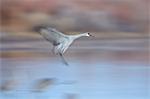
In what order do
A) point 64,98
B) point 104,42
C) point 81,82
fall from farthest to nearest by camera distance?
point 104,42 < point 81,82 < point 64,98

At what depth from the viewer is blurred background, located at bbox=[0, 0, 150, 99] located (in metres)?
2.51

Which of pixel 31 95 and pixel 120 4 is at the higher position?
pixel 120 4

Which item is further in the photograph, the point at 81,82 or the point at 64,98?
the point at 81,82

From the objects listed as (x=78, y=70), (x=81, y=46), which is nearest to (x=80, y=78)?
(x=78, y=70)

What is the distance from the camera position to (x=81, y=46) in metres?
2.68

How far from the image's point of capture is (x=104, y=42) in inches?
107

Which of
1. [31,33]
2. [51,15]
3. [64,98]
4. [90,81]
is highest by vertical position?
[51,15]

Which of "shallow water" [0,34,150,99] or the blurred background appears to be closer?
"shallow water" [0,34,150,99]

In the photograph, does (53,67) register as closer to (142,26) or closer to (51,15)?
(51,15)

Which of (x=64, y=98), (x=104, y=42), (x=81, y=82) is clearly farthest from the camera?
(x=104, y=42)

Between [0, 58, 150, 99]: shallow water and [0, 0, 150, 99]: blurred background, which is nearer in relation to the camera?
[0, 58, 150, 99]: shallow water

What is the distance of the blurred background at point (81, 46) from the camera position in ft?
8.25

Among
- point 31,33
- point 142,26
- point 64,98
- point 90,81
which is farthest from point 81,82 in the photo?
point 142,26

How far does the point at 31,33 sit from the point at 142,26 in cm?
62
